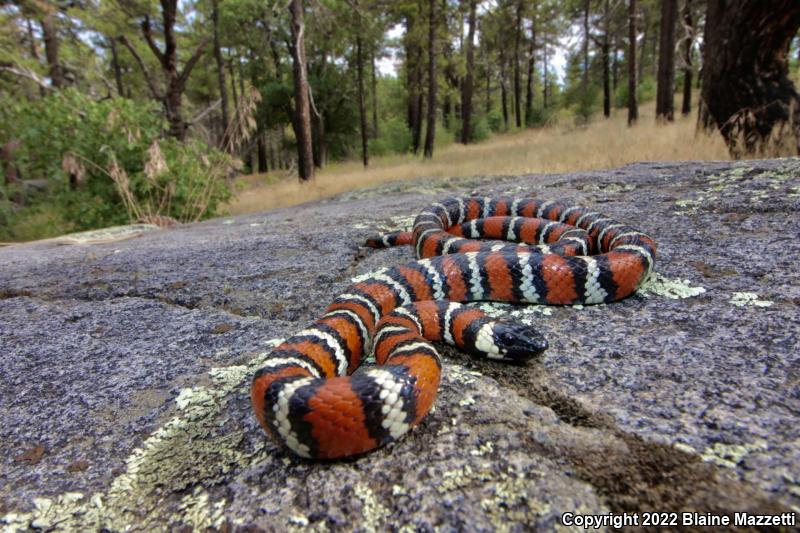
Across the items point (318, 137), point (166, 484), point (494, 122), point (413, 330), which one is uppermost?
point (494, 122)

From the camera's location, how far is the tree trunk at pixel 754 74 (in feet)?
19.7

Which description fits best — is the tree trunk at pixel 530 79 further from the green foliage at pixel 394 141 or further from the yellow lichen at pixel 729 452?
the yellow lichen at pixel 729 452

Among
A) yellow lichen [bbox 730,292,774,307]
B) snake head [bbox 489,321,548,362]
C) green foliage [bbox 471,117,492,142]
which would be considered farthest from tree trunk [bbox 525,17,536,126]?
snake head [bbox 489,321,548,362]

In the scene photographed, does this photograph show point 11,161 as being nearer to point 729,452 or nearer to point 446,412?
point 446,412

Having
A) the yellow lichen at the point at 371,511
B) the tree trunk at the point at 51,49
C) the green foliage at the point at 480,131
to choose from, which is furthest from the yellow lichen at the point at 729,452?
the green foliage at the point at 480,131

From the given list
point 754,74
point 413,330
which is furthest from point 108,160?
point 754,74

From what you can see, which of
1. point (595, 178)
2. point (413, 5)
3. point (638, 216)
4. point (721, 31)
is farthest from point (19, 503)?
point (413, 5)

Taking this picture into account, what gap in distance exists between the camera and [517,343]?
1898 mm

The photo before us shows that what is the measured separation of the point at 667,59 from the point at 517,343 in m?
17.7

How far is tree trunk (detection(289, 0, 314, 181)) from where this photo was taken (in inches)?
474

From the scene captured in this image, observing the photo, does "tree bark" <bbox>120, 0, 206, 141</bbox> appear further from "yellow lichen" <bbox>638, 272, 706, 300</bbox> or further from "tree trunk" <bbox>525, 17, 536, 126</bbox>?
"tree trunk" <bbox>525, 17, 536, 126</bbox>

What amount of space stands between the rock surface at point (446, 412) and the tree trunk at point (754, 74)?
4.41m

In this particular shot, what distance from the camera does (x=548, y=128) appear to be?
84.0ft

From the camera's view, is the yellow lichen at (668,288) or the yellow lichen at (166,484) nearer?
the yellow lichen at (166,484)
